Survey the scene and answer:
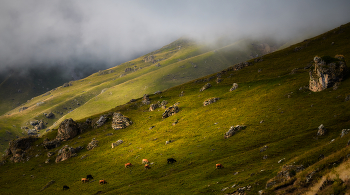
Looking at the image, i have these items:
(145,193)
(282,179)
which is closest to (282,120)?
(282,179)

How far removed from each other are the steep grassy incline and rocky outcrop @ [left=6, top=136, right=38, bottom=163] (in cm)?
480

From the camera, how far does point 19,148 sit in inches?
4769

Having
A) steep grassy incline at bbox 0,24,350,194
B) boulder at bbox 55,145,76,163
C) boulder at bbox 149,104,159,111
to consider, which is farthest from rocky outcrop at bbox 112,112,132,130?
boulder at bbox 55,145,76,163

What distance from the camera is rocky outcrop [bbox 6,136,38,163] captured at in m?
114

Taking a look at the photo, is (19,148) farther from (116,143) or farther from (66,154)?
(116,143)

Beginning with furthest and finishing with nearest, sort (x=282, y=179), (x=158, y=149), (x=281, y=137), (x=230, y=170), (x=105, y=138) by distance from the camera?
1. (x=105, y=138)
2. (x=158, y=149)
3. (x=281, y=137)
4. (x=230, y=170)
5. (x=282, y=179)

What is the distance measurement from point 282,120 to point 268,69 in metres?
74.9

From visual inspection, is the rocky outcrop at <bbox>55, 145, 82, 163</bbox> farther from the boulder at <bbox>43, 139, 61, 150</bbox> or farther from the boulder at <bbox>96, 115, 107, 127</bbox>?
the boulder at <bbox>96, 115, 107, 127</bbox>

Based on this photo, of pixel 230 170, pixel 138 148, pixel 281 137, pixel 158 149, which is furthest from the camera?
pixel 138 148

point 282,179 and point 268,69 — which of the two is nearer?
point 282,179

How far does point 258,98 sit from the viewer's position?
8306 centimetres

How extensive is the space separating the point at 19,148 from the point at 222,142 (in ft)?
424

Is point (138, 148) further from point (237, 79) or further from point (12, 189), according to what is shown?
point (237, 79)

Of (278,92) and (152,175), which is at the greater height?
(278,92)
